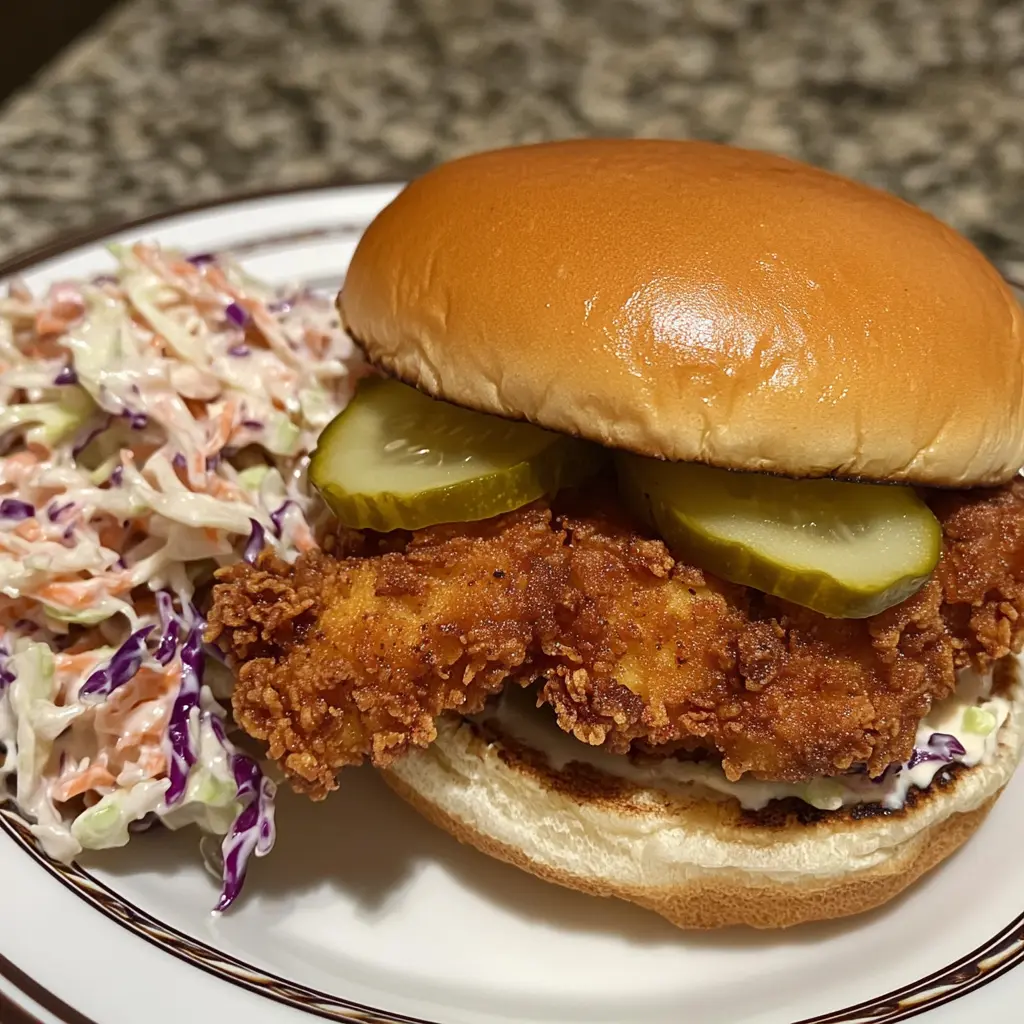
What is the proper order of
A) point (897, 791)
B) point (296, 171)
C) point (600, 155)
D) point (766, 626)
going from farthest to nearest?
point (296, 171) < point (600, 155) < point (897, 791) < point (766, 626)

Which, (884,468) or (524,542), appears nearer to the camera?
(884,468)

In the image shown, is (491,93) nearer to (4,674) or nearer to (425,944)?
(4,674)

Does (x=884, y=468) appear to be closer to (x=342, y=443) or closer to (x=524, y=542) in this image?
(x=524, y=542)

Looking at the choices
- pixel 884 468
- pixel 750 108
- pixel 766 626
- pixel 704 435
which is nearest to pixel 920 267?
pixel 884 468

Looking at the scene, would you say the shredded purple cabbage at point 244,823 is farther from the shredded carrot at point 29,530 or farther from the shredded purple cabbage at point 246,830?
the shredded carrot at point 29,530

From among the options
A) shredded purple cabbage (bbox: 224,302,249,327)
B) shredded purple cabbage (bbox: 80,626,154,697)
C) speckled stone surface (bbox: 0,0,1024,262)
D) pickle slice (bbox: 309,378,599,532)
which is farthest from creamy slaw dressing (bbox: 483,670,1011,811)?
speckled stone surface (bbox: 0,0,1024,262)

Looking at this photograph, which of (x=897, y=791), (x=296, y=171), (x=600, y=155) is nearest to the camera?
(x=897, y=791)
